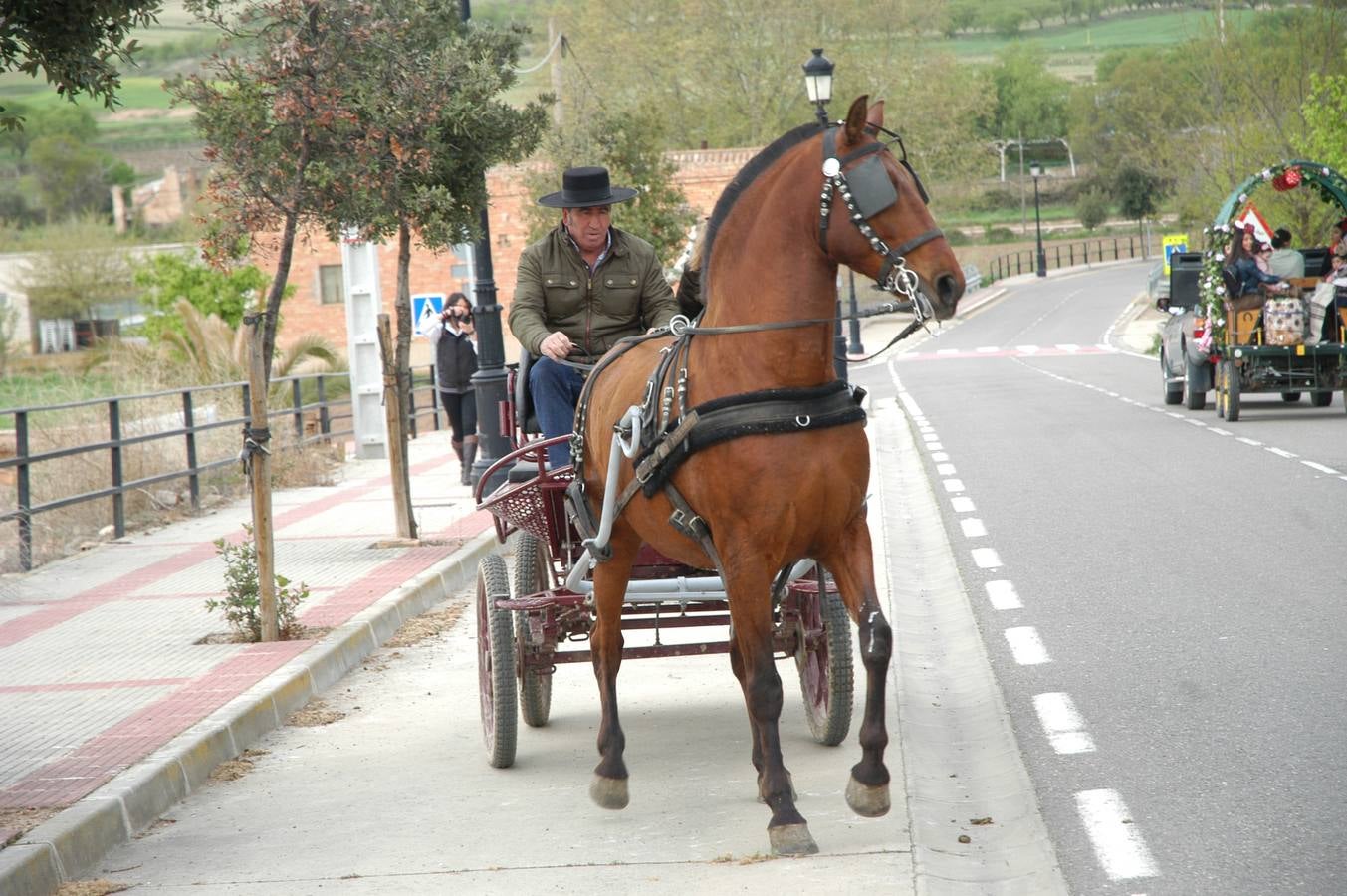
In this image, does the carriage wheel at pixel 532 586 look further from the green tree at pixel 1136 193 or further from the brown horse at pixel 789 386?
the green tree at pixel 1136 193

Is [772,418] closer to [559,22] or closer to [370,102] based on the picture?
[370,102]

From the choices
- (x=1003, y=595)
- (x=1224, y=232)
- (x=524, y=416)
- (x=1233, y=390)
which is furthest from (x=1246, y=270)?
(x=524, y=416)

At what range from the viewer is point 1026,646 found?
9195mm

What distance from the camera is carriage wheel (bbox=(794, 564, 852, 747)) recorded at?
709 cm

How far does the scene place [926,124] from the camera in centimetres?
8106

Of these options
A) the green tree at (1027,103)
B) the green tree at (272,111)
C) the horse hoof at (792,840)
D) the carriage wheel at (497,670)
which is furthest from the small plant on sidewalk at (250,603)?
the green tree at (1027,103)

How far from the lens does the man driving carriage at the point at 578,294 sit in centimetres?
769

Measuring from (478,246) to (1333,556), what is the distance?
9.27m

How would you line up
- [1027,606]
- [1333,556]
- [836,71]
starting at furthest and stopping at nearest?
[836,71] < [1333,556] < [1027,606]

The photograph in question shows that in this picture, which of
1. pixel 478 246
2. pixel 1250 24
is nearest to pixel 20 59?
pixel 478 246

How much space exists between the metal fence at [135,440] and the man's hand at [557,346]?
4547 mm

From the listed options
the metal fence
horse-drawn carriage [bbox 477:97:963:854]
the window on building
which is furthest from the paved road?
the window on building

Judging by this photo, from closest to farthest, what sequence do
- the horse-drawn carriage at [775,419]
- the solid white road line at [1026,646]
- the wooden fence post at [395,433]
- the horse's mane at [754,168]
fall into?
the horse-drawn carriage at [775,419] < the horse's mane at [754,168] < the solid white road line at [1026,646] < the wooden fence post at [395,433]

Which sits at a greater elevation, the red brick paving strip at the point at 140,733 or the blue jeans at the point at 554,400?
the blue jeans at the point at 554,400
